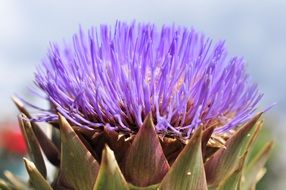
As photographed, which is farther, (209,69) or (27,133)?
(27,133)

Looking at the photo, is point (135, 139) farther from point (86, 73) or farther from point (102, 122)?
point (86, 73)

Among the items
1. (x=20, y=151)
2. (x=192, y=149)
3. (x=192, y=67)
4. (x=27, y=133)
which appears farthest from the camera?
(x=20, y=151)

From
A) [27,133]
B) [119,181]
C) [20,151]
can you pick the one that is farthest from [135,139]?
[20,151]

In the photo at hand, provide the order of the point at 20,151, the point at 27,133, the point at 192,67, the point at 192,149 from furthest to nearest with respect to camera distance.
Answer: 1. the point at 20,151
2. the point at 27,133
3. the point at 192,67
4. the point at 192,149

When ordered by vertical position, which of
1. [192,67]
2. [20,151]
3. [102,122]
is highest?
[192,67]
